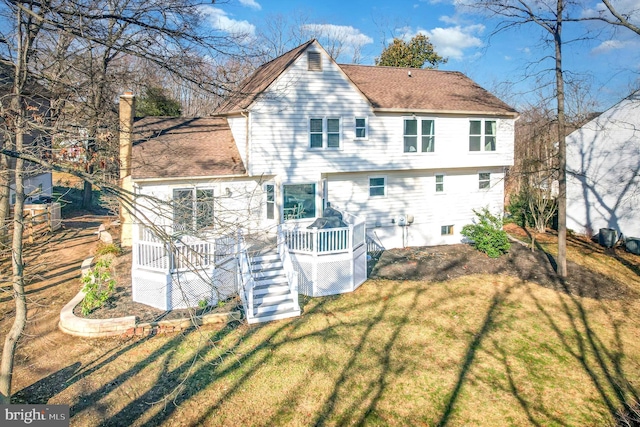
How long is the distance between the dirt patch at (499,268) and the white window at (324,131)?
4.86 meters

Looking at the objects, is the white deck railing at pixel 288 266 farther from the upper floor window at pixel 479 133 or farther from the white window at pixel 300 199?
the upper floor window at pixel 479 133

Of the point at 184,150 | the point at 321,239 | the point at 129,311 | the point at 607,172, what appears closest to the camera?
the point at 129,311

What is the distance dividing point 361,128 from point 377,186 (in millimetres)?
2557

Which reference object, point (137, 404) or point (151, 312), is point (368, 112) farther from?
point (137, 404)

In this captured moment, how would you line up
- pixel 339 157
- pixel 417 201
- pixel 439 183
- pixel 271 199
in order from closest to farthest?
pixel 271 199, pixel 339 157, pixel 417 201, pixel 439 183

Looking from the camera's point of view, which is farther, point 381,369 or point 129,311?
point 129,311

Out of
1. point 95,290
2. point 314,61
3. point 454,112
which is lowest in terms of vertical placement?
point 95,290

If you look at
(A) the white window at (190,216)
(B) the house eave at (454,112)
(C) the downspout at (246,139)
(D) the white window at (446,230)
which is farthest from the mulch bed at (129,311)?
(D) the white window at (446,230)

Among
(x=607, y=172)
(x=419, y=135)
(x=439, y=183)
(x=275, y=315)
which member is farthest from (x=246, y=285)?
(x=607, y=172)

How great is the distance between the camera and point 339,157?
1602 cm

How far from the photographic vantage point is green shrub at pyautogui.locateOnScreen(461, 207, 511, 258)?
54.1ft

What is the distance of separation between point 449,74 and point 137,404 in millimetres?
19496

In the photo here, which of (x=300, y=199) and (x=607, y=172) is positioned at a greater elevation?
(x=607, y=172)

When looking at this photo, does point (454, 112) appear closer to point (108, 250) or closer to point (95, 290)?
point (108, 250)
